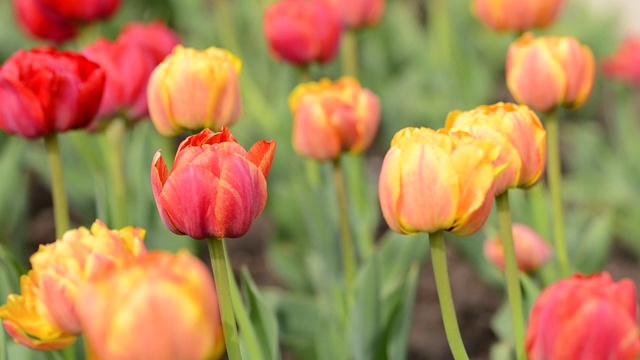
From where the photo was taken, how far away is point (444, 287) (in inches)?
24.1

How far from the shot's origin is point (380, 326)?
95 centimetres

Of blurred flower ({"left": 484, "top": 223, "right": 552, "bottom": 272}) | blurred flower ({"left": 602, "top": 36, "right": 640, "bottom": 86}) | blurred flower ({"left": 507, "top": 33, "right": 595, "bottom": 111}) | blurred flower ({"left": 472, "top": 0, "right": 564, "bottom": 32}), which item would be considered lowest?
blurred flower ({"left": 484, "top": 223, "right": 552, "bottom": 272})

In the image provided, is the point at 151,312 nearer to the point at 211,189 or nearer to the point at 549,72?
the point at 211,189

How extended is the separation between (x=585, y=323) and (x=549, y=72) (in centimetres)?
36

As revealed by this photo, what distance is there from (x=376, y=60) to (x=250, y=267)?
0.61m

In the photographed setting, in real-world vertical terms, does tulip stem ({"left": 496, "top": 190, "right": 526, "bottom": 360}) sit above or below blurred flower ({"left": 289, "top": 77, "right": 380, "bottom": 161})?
below

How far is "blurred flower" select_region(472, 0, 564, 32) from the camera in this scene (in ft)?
3.68

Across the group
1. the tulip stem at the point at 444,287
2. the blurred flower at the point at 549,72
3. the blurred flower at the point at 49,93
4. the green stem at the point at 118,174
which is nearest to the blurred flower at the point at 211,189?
the tulip stem at the point at 444,287

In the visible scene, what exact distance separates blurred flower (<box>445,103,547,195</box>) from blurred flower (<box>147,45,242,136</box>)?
8.2 inches

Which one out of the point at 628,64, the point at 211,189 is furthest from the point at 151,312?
the point at 628,64

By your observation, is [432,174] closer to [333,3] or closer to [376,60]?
[333,3]

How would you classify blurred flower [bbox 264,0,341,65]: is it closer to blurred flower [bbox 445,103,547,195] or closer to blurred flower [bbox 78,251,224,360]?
blurred flower [bbox 445,103,547,195]

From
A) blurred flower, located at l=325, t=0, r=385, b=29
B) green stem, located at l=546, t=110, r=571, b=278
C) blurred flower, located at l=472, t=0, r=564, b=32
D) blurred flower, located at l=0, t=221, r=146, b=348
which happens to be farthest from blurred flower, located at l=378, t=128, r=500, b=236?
blurred flower, located at l=325, t=0, r=385, b=29

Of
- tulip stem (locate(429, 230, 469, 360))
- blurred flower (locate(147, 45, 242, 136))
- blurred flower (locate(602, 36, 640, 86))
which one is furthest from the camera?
blurred flower (locate(602, 36, 640, 86))
